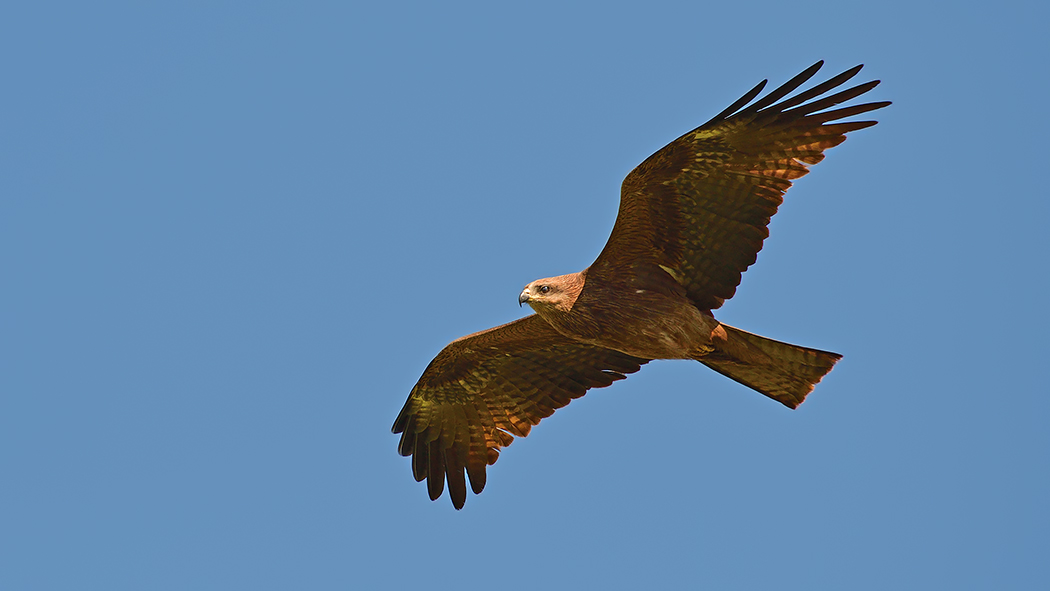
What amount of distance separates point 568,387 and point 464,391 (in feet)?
3.63

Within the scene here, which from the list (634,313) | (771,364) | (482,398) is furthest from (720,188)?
(482,398)

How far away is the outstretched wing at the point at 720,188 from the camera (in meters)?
11.4

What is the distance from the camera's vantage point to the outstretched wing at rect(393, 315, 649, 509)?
13547mm

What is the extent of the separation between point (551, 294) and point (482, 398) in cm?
220

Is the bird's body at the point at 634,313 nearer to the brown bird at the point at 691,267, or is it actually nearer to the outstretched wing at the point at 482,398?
the brown bird at the point at 691,267

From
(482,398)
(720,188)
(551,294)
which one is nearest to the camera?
A: (720,188)

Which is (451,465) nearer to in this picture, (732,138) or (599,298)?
(599,298)

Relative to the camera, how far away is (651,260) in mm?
12242

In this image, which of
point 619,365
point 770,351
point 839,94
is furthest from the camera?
point 619,365

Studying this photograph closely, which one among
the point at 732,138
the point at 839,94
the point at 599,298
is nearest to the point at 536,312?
the point at 599,298

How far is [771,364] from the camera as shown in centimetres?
1223

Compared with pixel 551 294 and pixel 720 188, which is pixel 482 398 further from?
pixel 720 188

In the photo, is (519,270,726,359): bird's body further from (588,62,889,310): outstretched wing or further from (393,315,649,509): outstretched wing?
(393,315,649,509): outstretched wing

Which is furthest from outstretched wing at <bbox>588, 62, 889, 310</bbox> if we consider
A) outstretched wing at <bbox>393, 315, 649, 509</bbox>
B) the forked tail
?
outstretched wing at <bbox>393, 315, 649, 509</bbox>
